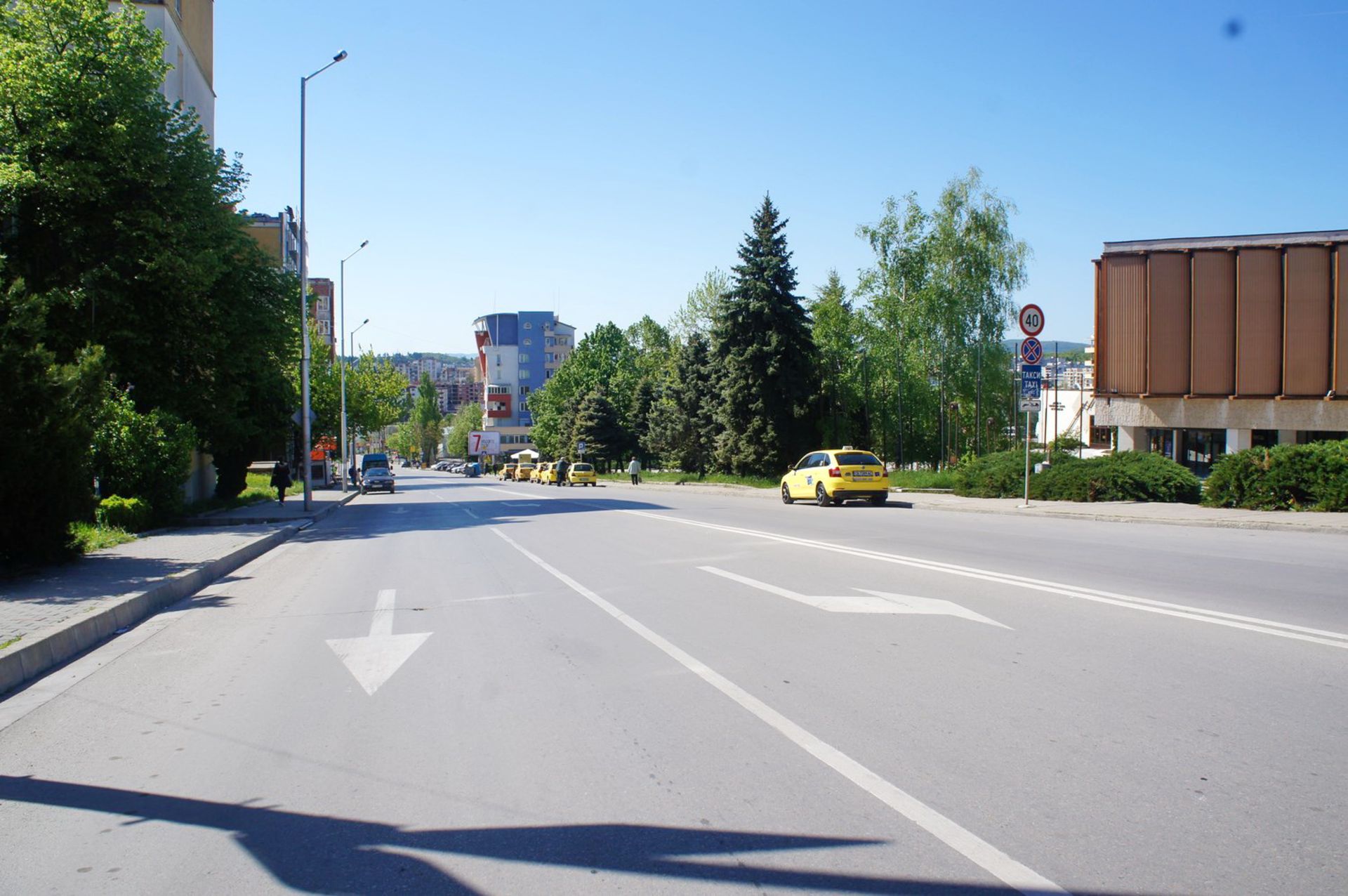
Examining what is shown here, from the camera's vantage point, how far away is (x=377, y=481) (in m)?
56.3

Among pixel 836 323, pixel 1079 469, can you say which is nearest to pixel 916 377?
pixel 836 323

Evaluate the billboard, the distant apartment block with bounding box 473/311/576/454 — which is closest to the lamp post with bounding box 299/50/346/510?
the billboard

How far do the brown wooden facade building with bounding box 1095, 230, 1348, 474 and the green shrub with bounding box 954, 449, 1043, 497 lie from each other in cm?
930

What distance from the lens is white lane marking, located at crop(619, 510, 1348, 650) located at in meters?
7.53

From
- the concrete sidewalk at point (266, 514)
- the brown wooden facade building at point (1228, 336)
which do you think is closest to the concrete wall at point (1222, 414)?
the brown wooden facade building at point (1228, 336)

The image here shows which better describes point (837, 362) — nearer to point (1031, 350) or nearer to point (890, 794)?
point (1031, 350)

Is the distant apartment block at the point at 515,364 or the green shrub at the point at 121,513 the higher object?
the distant apartment block at the point at 515,364

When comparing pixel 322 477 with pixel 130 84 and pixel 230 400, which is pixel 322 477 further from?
pixel 130 84

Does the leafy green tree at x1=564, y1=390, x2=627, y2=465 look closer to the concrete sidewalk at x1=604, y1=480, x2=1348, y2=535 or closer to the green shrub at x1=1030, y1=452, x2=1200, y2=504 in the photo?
the concrete sidewalk at x1=604, y1=480, x2=1348, y2=535

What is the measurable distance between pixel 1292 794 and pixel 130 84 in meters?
27.6

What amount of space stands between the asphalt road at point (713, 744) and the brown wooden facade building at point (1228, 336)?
88.9 feet

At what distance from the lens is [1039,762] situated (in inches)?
187

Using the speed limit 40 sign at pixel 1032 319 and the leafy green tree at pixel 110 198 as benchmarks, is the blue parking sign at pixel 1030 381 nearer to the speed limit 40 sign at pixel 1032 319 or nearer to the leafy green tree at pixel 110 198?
the speed limit 40 sign at pixel 1032 319

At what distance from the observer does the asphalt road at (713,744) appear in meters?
3.77
